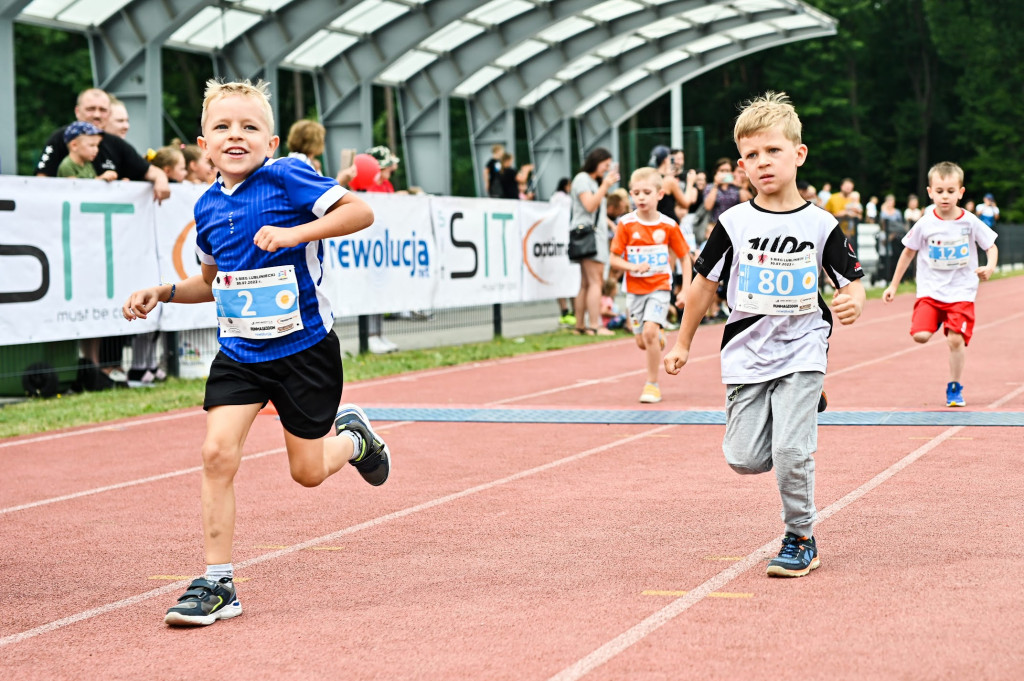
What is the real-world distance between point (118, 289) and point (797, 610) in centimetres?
852

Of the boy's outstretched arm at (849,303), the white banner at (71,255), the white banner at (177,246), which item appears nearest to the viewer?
the boy's outstretched arm at (849,303)

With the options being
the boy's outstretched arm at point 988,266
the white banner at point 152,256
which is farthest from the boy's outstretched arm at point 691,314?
the white banner at point 152,256

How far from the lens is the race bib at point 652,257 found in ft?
36.8

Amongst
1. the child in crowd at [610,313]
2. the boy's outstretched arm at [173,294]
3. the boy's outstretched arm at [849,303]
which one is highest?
the boy's outstretched arm at [173,294]

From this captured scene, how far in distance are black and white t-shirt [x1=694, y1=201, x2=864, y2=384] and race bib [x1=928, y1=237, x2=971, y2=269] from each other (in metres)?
5.27

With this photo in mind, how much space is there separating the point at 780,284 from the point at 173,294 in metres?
2.35

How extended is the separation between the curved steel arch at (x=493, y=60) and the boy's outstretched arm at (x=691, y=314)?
702 inches

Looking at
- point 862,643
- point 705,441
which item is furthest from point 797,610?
point 705,441

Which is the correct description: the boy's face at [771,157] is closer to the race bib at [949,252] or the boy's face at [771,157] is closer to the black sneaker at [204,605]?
the black sneaker at [204,605]

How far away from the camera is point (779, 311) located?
18.0 ft

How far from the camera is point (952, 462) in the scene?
7812mm

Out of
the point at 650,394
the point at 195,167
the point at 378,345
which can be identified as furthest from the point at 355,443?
the point at 378,345

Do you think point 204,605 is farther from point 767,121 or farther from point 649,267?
point 649,267

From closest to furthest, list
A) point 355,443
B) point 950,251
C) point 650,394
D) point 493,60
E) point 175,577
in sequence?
1. point 175,577
2. point 355,443
3. point 950,251
4. point 650,394
5. point 493,60
